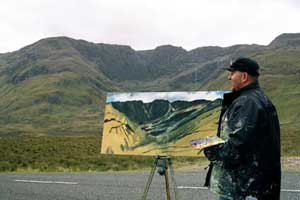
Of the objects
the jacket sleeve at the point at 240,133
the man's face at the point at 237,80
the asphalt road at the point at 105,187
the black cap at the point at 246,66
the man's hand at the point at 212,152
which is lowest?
the asphalt road at the point at 105,187

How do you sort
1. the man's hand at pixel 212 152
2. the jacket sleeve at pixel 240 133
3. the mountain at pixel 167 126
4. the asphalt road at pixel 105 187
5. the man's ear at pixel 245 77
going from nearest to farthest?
the jacket sleeve at pixel 240 133 → the man's hand at pixel 212 152 → the man's ear at pixel 245 77 → the mountain at pixel 167 126 → the asphalt road at pixel 105 187

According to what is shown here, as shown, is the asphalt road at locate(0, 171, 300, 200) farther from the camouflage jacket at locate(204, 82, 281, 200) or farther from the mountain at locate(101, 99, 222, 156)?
the camouflage jacket at locate(204, 82, 281, 200)

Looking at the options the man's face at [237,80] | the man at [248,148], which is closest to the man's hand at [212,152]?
the man at [248,148]

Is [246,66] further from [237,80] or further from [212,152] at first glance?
[212,152]

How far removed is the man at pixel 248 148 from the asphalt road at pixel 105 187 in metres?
4.67

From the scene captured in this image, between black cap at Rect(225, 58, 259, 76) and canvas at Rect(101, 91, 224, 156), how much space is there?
307 cm

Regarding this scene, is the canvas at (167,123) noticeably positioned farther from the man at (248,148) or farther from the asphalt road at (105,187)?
the man at (248,148)

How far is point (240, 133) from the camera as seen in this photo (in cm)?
407

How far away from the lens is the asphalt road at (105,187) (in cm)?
984

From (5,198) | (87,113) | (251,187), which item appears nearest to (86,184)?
(5,198)

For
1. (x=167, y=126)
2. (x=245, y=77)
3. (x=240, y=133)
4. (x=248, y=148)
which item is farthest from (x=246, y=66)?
(x=167, y=126)

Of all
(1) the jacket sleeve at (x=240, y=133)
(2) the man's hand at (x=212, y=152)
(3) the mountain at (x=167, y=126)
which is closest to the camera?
(1) the jacket sleeve at (x=240, y=133)

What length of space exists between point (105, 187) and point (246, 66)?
24.6ft

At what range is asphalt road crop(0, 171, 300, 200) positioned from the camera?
32.3 feet
